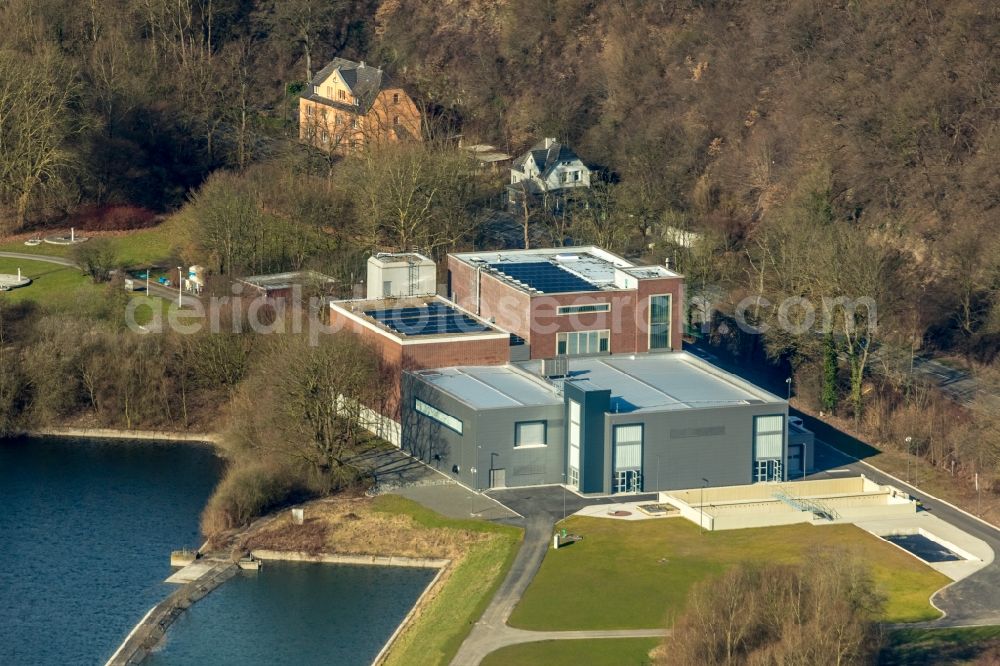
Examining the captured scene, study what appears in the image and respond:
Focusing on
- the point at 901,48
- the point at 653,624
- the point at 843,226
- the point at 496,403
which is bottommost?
the point at 653,624

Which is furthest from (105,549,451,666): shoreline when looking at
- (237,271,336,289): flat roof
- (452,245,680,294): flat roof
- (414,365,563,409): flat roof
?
(237,271,336,289): flat roof

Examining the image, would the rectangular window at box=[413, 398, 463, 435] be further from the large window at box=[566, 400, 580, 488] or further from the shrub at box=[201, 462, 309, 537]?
the shrub at box=[201, 462, 309, 537]

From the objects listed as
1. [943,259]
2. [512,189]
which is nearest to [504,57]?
[512,189]

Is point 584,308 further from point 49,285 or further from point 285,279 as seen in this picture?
point 49,285

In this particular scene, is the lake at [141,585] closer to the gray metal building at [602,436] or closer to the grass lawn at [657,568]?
the grass lawn at [657,568]

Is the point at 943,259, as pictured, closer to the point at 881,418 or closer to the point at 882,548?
the point at 881,418

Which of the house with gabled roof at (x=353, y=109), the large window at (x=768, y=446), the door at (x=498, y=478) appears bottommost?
the door at (x=498, y=478)

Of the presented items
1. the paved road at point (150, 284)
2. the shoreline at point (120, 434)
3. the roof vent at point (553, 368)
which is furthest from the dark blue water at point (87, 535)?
the roof vent at point (553, 368)
